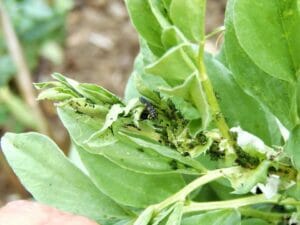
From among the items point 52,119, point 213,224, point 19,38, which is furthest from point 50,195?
point 52,119

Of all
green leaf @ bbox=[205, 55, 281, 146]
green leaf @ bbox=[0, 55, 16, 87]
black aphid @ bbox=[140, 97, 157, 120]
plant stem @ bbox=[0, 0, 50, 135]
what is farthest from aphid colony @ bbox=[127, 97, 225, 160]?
green leaf @ bbox=[0, 55, 16, 87]

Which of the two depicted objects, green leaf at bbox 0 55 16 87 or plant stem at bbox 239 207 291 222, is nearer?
plant stem at bbox 239 207 291 222

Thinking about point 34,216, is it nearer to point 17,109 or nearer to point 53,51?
point 17,109

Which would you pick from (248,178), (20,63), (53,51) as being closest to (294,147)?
(248,178)

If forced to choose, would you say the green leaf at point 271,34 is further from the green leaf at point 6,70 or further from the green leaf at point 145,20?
the green leaf at point 6,70

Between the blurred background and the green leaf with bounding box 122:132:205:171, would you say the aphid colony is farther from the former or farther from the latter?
the blurred background

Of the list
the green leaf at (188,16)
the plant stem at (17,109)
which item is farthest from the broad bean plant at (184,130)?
the plant stem at (17,109)

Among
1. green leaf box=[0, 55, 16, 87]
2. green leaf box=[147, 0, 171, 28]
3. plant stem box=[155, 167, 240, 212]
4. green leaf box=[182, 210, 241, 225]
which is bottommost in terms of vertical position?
green leaf box=[0, 55, 16, 87]
